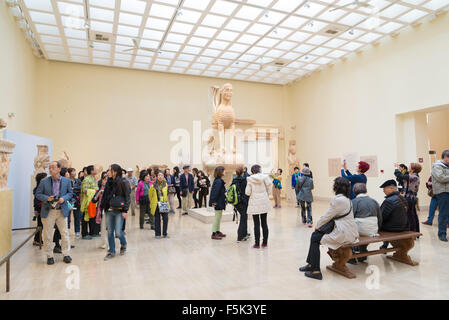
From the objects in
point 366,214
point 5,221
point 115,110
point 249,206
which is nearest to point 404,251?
point 366,214

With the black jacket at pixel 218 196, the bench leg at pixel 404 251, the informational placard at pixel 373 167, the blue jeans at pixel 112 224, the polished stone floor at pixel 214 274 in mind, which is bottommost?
the polished stone floor at pixel 214 274

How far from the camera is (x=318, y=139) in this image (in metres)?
13.9

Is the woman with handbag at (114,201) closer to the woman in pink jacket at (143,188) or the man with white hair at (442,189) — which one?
the woman in pink jacket at (143,188)

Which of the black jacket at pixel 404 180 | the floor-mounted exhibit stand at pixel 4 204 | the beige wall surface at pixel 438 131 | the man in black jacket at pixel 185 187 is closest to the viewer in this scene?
the floor-mounted exhibit stand at pixel 4 204

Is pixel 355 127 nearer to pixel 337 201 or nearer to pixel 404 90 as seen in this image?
pixel 404 90

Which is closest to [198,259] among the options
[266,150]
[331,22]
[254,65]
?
[331,22]

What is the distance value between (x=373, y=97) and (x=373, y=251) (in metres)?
8.62

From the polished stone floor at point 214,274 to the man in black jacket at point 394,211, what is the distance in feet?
1.83

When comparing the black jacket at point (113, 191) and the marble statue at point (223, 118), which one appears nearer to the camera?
the black jacket at point (113, 191)

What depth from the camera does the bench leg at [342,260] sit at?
3.82 meters

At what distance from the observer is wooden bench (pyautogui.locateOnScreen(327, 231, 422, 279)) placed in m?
3.82

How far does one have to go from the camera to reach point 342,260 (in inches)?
152

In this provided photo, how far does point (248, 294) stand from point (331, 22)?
9235 millimetres

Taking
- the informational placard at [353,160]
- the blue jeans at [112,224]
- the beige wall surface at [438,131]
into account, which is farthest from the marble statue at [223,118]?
the beige wall surface at [438,131]
